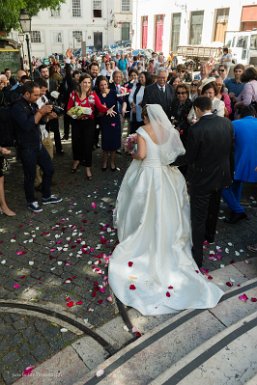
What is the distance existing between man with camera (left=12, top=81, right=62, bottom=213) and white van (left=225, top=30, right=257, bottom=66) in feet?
55.6

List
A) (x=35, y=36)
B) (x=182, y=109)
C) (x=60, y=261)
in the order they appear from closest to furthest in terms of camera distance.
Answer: (x=60, y=261), (x=182, y=109), (x=35, y=36)

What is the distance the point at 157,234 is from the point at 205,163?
3.42 ft

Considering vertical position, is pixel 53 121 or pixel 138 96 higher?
pixel 138 96

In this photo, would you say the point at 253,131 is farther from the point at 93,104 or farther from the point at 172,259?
the point at 93,104

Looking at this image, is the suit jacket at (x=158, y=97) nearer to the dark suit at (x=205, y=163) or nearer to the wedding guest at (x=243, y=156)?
the wedding guest at (x=243, y=156)

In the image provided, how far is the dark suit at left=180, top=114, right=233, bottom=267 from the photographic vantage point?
12.5 feet

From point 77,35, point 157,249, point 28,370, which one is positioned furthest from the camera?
point 77,35

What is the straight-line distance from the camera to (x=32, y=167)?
5.59 meters

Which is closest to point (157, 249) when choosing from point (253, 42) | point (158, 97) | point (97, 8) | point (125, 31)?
point (158, 97)

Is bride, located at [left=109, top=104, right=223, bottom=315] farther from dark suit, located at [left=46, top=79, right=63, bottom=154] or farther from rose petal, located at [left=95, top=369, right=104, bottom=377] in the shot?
dark suit, located at [left=46, top=79, right=63, bottom=154]

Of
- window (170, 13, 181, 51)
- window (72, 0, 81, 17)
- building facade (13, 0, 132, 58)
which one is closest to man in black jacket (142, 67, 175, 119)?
window (170, 13, 181, 51)

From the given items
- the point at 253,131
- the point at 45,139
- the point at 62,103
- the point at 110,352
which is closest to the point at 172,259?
the point at 110,352

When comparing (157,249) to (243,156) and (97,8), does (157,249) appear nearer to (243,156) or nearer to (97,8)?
(243,156)

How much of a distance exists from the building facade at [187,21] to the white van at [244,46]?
8.53ft
